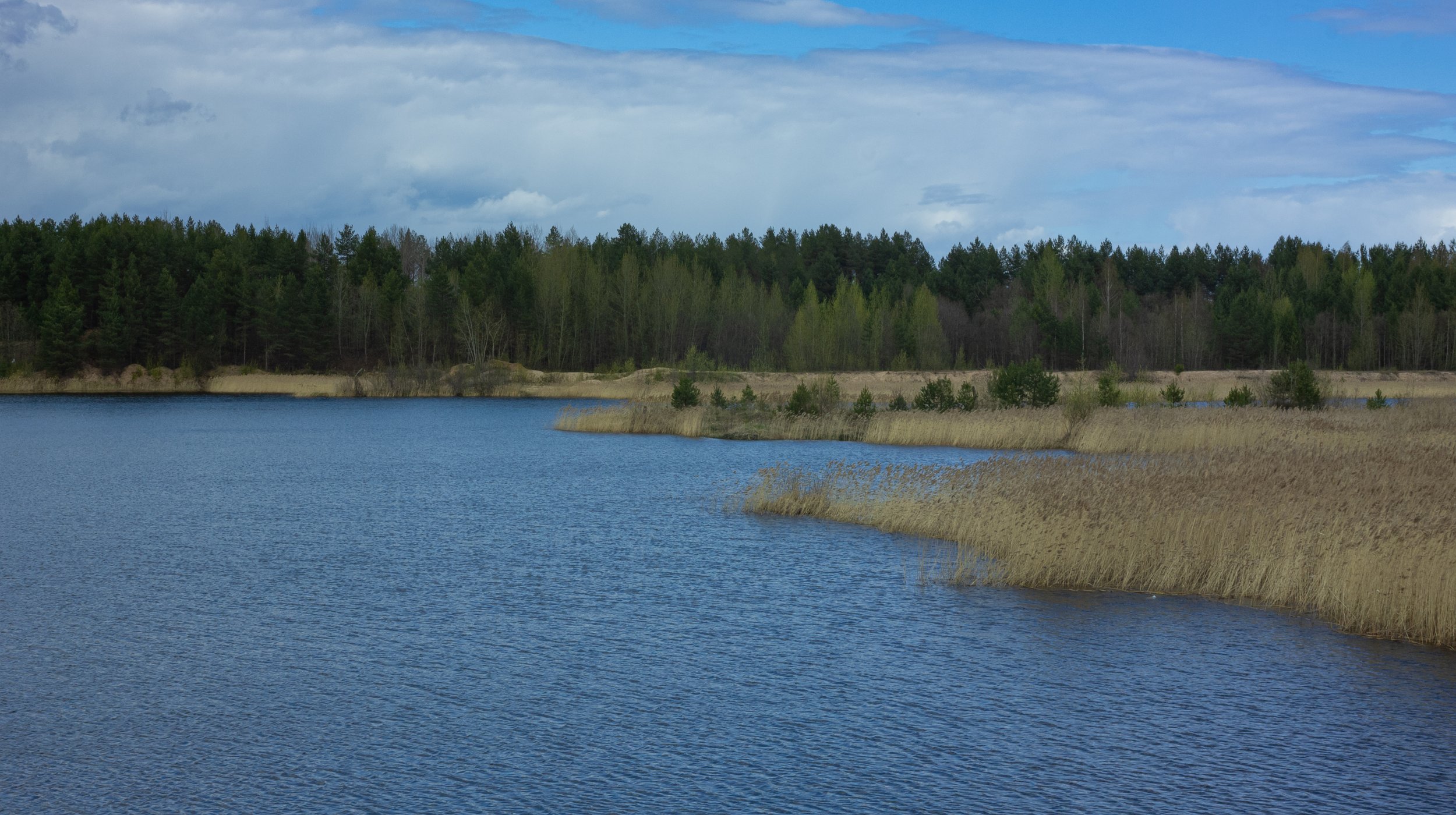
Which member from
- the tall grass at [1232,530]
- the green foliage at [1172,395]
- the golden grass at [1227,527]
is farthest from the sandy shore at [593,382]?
the tall grass at [1232,530]

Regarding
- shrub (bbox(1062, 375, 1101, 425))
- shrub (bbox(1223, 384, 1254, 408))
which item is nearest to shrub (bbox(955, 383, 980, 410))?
shrub (bbox(1062, 375, 1101, 425))

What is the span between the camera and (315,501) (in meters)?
23.7

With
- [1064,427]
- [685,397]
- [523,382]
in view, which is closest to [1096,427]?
[1064,427]

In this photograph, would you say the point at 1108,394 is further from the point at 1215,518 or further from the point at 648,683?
the point at 648,683

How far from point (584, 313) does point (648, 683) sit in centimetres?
8709

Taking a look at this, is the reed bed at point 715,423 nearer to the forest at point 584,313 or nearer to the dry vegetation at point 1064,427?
the dry vegetation at point 1064,427

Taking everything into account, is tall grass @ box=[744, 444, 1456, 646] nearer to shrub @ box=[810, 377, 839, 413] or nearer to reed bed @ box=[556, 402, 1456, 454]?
reed bed @ box=[556, 402, 1456, 454]

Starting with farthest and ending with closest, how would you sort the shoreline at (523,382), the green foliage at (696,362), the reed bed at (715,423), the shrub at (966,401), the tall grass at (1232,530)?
the shoreline at (523,382)
the green foliage at (696,362)
the reed bed at (715,423)
the shrub at (966,401)
the tall grass at (1232,530)

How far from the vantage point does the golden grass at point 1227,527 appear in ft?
40.7

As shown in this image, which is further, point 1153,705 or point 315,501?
point 315,501

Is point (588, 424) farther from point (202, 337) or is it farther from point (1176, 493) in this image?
point (202, 337)

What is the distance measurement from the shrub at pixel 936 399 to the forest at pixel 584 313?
45.8 metres

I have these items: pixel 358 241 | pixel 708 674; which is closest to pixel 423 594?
pixel 708 674

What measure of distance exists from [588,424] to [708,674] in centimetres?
3359
